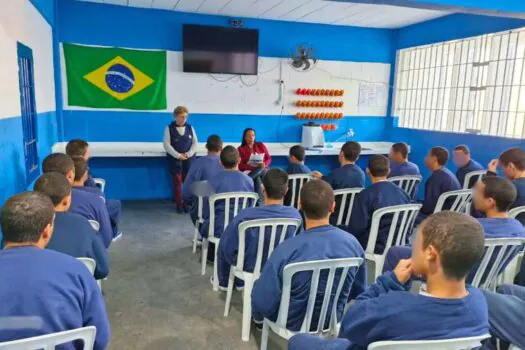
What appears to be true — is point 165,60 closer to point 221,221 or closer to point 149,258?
point 149,258

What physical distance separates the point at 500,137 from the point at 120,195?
493cm

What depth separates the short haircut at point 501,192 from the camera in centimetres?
206

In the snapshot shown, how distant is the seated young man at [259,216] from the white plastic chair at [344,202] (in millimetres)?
969

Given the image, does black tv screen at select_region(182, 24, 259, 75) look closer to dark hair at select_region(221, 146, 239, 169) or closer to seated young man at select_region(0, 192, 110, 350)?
dark hair at select_region(221, 146, 239, 169)

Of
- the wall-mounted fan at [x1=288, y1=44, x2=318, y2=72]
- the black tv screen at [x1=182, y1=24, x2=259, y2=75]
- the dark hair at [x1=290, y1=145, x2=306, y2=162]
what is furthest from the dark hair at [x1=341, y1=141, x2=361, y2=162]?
the wall-mounted fan at [x1=288, y1=44, x2=318, y2=72]

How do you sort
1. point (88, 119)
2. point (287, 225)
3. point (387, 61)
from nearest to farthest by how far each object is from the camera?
point (287, 225) → point (88, 119) → point (387, 61)

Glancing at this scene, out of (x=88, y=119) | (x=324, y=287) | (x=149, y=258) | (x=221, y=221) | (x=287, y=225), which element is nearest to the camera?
(x=324, y=287)

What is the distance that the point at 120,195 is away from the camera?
18.5 feet

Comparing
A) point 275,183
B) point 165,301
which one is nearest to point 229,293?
point 165,301

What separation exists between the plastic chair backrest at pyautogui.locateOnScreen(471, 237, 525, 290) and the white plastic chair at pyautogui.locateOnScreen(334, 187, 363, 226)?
1.17 meters

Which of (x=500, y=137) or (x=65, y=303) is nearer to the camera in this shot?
(x=65, y=303)

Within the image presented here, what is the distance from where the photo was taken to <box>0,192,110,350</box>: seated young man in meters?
1.14

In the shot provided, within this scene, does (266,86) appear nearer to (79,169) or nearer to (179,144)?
(179,144)

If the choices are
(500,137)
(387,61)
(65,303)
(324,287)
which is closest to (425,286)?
(324,287)
